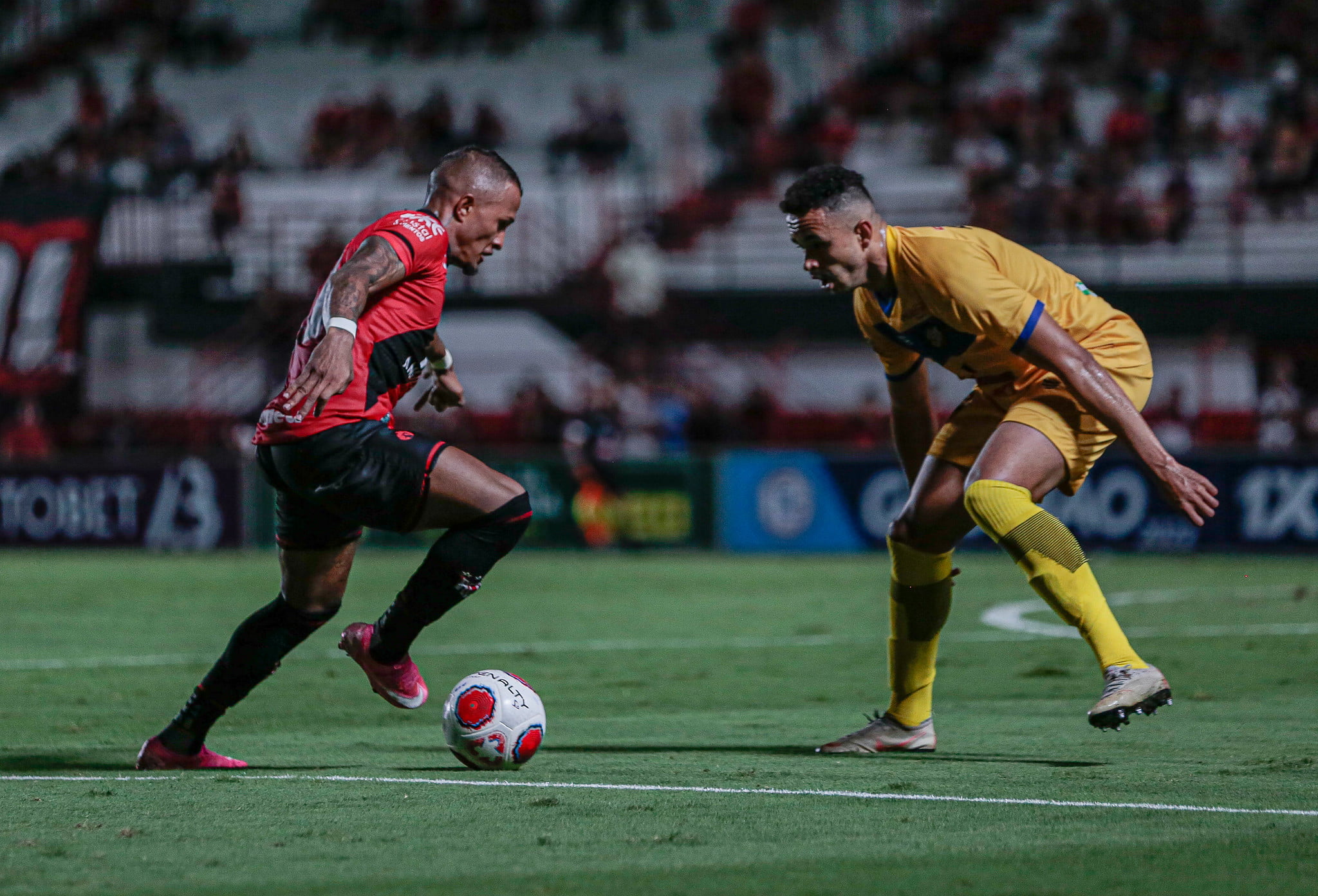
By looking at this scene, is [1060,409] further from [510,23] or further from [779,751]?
[510,23]

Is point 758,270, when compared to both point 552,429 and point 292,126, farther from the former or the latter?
point 292,126

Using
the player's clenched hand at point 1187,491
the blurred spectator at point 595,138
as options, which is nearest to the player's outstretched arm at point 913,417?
the player's clenched hand at point 1187,491

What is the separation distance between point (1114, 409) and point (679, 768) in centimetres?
188

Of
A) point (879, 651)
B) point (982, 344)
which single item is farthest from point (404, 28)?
point (982, 344)

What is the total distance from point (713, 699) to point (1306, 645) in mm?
4092

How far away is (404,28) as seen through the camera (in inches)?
1261

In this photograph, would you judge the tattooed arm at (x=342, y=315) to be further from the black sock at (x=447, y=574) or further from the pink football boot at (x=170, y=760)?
the pink football boot at (x=170, y=760)

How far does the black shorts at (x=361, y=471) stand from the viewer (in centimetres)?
604

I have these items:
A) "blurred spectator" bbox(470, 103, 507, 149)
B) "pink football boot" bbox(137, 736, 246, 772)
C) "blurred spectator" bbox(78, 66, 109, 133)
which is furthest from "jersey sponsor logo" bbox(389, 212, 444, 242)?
"blurred spectator" bbox(78, 66, 109, 133)

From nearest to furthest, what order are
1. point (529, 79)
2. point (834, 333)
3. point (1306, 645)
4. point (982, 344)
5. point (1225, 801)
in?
point (1225, 801)
point (982, 344)
point (1306, 645)
point (834, 333)
point (529, 79)

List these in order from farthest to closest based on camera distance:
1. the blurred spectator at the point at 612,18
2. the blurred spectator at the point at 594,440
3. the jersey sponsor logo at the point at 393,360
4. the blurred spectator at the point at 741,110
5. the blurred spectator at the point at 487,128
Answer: the blurred spectator at the point at 612,18 < the blurred spectator at the point at 487,128 < the blurred spectator at the point at 741,110 < the blurred spectator at the point at 594,440 < the jersey sponsor logo at the point at 393,360

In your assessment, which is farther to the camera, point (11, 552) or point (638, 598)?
point (11, 552)

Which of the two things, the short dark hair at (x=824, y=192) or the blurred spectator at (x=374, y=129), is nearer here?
the short dark hair at (x=824, y=192)

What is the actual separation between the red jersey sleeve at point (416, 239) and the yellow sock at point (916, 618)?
6.76 ft
